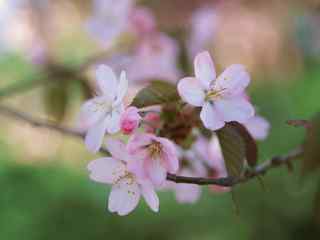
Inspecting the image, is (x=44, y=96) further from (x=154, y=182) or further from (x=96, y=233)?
(x=96, y=233)

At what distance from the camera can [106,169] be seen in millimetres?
732

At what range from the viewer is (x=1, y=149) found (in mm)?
2643

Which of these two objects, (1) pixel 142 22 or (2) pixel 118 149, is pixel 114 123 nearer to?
(2) pixel 118 149

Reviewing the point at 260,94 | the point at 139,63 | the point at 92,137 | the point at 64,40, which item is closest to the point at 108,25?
the point at 139,63

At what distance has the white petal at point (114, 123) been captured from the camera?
27.1 inches

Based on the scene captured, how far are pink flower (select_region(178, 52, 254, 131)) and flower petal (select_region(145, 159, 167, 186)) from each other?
0.07 metres

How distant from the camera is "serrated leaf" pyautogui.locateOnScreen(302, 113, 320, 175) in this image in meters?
0.79

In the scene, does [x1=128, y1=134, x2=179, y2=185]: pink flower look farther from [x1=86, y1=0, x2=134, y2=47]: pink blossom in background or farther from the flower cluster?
[x1=86, y1=0, x2=134, y2=47]: pink blossom in background

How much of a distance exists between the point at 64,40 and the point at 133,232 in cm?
149

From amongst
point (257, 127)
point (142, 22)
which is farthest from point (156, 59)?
point (257, 127)

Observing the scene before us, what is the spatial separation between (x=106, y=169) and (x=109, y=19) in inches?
25.4

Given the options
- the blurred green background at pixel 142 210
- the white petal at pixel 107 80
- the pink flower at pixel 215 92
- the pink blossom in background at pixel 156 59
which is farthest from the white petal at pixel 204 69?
the blurred green background at pixel 142 210

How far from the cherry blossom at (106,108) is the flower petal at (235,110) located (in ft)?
0.36

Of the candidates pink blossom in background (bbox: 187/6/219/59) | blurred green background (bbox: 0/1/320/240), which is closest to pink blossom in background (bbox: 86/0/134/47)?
pink blossom in background (bbox: 187/6/219/59)
